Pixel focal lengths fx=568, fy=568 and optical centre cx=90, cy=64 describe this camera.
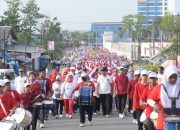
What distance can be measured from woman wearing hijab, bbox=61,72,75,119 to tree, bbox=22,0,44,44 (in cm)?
5637

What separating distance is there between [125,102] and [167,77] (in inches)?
442

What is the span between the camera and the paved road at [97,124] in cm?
1717

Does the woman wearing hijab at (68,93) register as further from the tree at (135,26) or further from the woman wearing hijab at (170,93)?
the tree at (135,26)

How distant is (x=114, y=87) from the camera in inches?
795

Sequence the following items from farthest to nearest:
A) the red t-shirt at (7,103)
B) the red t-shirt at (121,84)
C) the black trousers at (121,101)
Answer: the black trousers at (121,101) < the red t-shirt at (121,84) < the red t-shirt at (7,103)

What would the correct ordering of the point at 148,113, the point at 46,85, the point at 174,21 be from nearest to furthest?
the point at 148,113
the point at 46,85
the point at 174,21

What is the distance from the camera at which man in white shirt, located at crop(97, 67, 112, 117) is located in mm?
20359

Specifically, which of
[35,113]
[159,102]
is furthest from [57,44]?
[159,102]

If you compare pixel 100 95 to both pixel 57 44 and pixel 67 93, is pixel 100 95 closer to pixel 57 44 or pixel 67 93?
pixel 67 93

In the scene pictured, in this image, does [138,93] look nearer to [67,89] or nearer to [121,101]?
[121,101]

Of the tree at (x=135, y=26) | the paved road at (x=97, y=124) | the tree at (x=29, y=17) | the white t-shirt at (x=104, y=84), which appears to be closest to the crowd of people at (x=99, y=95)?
the white t-shirt at (x=104, y=84)

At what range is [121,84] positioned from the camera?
1983cm

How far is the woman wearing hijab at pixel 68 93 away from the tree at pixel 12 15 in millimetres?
57115

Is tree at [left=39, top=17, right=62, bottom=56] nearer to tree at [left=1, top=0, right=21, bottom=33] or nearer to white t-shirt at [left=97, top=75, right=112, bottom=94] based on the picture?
tree at [left=1, top=0, right=21, bottom=33]
